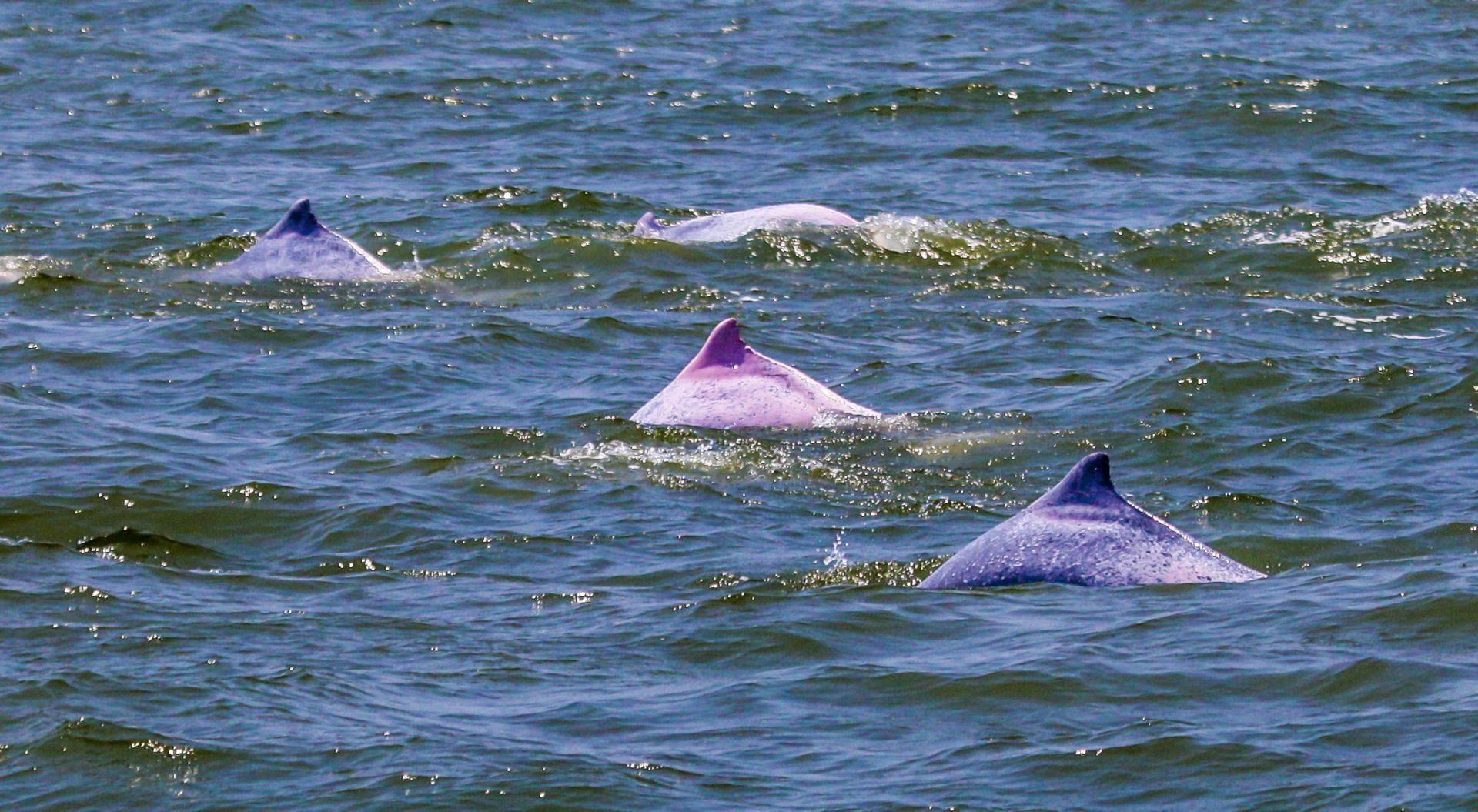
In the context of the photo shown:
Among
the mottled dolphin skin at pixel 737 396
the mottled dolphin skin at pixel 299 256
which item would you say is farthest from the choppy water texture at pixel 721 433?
the mottled dolphin skin at pixel 299 256

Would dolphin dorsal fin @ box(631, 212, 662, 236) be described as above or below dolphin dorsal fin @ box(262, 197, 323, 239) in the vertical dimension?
below

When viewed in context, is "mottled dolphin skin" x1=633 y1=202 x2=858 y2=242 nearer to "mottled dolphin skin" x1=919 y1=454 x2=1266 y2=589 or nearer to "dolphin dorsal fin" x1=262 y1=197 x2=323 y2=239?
"dolphin dorsal fin" x1=262 y1=197 x2=323 y2=239

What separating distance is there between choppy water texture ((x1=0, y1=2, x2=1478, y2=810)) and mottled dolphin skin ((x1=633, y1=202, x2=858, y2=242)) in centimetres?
33

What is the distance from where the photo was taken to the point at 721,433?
11820 mm

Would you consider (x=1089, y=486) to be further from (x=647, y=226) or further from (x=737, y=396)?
(x=647, y=226)

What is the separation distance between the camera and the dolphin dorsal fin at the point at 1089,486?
9109mm

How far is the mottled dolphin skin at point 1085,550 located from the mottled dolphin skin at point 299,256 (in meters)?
8.01

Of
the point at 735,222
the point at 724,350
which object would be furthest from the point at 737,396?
the point at 735,222

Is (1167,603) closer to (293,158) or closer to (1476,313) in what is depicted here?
(1476,313)

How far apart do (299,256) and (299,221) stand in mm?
250

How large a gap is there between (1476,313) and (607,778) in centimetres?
981

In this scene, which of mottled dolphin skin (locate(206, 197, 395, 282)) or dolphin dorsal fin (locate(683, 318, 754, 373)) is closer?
dolphin dorsal fin (locate(683, 318, 754, 373))

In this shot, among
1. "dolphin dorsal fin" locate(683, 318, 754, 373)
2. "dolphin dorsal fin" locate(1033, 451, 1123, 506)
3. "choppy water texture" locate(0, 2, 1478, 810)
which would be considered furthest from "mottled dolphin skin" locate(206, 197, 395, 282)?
"dolphin dorsal fin" locate(1033, 451, 1123, 506)

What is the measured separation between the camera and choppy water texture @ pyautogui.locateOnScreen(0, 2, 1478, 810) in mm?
7336
